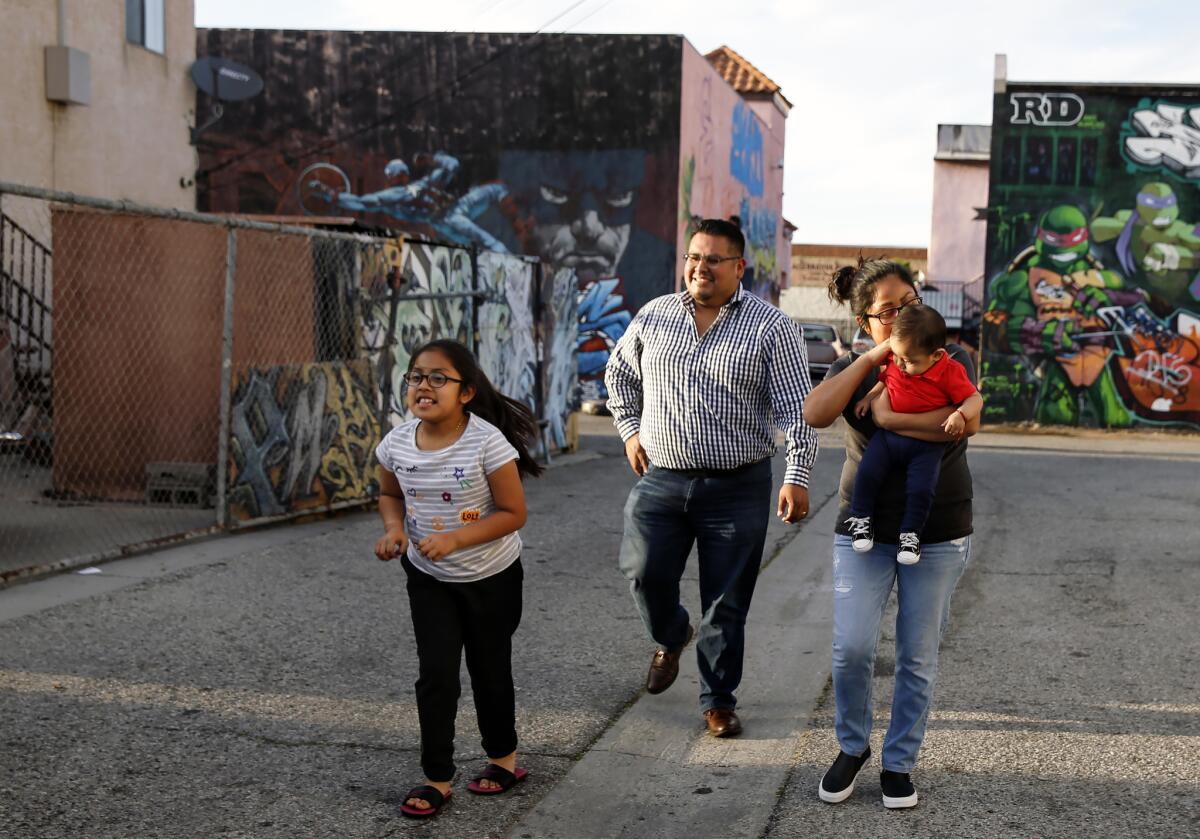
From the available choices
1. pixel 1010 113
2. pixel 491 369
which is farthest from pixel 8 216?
pixel 1010 113

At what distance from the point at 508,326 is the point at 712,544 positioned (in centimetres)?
962

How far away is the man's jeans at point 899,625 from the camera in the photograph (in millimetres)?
4270

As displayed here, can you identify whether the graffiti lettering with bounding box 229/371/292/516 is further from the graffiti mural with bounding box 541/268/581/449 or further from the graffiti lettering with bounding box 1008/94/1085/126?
→ the graffiti lettering with bounding box 1008/94/1085/126

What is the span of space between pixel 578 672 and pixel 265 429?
4609 mm

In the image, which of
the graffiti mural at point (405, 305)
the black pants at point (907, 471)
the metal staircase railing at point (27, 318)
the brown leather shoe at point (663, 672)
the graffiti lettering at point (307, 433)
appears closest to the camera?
the black pants at point (907, 471)

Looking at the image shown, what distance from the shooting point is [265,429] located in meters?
9.92

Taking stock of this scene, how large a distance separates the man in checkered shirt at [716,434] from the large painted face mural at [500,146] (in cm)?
1982

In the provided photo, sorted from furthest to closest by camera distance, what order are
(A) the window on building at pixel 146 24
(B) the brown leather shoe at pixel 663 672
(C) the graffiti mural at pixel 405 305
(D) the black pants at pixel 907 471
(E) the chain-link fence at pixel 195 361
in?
(A) the window on building at pixel 146 24, (C) the graffiti mural at pixel 405 305, (E) the chain-link fence at pixel 195 361, (B) the brown leather shoe at pixel 663 672, (D) the black pants at pixel 907 471

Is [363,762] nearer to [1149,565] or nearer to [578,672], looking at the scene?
[578,672]

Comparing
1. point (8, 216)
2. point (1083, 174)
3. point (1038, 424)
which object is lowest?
point (1038, 424)

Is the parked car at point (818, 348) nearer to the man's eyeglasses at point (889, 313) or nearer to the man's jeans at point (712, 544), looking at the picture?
the man's jeans at point (712, 544)

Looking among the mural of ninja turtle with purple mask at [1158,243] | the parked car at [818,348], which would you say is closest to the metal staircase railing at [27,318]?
the mural of ninja turtle with purple mask at [1158,243]

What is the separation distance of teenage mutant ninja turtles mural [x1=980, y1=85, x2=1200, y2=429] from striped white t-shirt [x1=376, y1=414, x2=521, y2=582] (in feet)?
66.1

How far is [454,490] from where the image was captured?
167 inches
